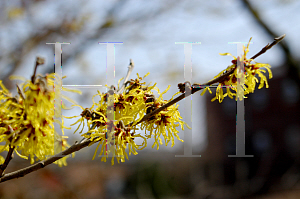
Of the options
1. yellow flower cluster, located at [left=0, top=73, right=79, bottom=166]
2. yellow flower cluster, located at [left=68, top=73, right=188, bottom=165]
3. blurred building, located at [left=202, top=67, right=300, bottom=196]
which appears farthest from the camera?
blurred building, located at [left=202, top=67, right=300, bottom=196]

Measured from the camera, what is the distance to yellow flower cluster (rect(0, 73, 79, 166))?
30 cm

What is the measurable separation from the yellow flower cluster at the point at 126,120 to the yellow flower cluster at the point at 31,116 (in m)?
0.07

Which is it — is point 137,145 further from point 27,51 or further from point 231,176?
point 231,176

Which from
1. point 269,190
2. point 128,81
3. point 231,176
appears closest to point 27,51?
point 128,81

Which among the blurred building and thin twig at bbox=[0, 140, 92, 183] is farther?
the blurred building

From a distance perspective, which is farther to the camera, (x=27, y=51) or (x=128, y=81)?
(x=27, y=51)

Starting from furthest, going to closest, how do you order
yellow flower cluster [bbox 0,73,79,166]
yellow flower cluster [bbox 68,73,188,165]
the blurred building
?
the blurred building < yellow flower cluster [bbox 68,73,188,165] < yellow flower cluster [bbox 0,73,79,166]

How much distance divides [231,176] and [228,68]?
7.05 meters

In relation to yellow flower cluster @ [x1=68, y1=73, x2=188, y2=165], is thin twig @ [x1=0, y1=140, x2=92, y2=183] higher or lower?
lower

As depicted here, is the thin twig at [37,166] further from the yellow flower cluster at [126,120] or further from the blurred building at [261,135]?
the blurred building at [261,135]

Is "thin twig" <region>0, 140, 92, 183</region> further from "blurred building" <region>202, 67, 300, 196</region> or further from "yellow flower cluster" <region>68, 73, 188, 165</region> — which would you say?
"blurred building" <region>202, 67, 300, 196</region>

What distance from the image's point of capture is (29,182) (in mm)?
2355

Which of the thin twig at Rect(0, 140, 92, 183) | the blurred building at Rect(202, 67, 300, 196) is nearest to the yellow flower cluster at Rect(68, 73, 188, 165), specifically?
the thin twig at Rect(0, 140, 92, 183)

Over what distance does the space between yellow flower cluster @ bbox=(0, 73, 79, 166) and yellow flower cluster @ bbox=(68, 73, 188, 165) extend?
0.07 m
